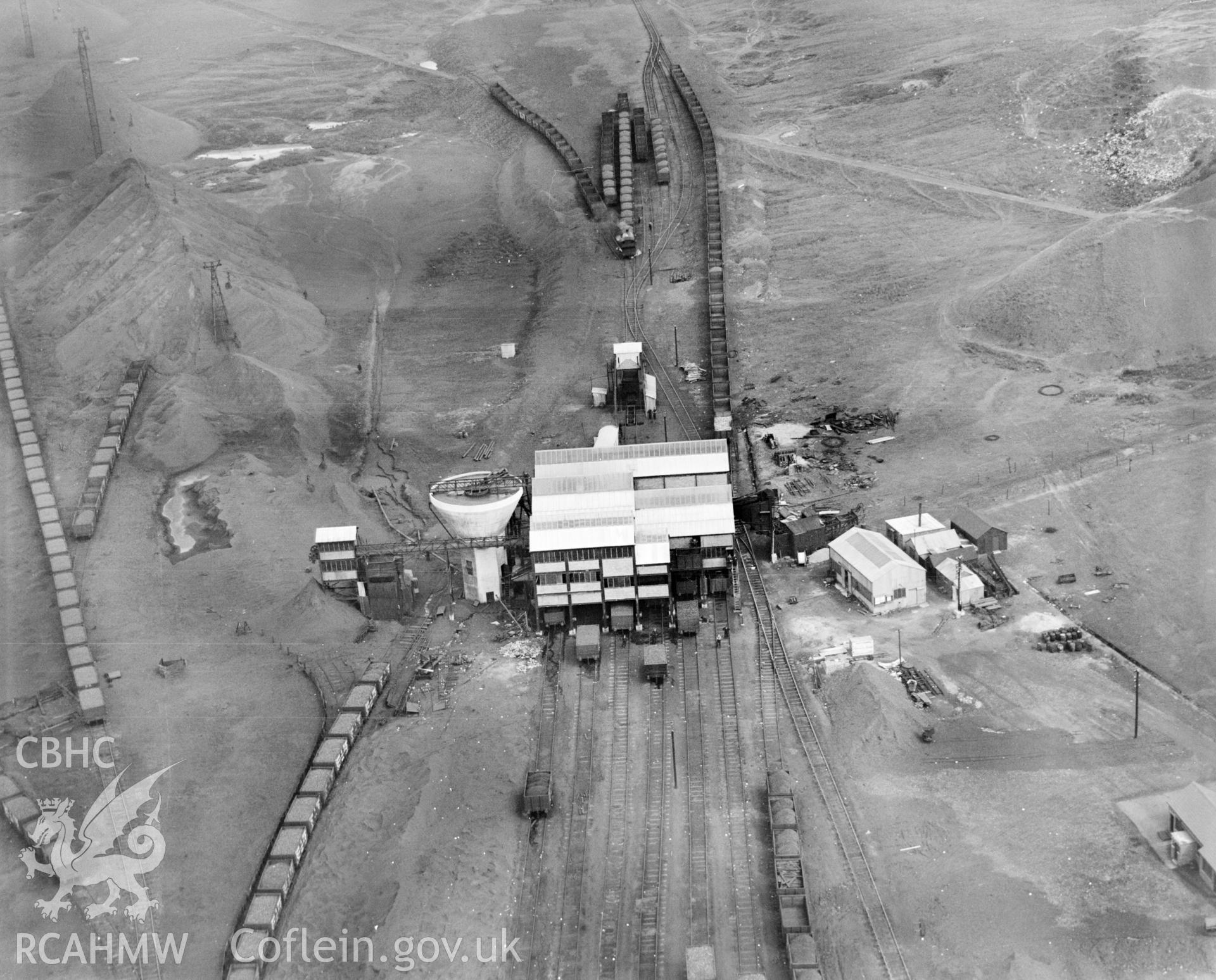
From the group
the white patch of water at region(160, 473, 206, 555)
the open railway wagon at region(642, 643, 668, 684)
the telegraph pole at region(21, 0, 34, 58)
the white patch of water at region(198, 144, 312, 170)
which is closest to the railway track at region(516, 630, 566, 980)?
the open railway wagon at region(642, 643, 668, 684)

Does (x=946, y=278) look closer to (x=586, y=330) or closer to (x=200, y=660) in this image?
(x=586, y=330)

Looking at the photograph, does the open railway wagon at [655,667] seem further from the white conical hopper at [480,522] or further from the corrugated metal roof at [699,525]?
the white conical hopper at [480,522]

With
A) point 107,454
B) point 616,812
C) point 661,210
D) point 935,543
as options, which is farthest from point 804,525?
point 661,210

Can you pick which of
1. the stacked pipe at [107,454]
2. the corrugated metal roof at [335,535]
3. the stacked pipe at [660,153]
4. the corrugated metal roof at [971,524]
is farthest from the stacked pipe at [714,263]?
the stacked pipe at [107,454]

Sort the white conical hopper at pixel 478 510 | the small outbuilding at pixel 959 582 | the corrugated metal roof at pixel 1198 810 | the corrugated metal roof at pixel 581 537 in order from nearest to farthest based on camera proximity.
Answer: the corrugated metal roof at pixel 1198 810, the small outbuilding at pixel 959 582, the corrugated metal roof at pixel 581 537, the white conical hopper at pixel 478 510

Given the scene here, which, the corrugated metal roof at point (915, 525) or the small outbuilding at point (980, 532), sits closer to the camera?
the small outbuilding at point (980, 532)

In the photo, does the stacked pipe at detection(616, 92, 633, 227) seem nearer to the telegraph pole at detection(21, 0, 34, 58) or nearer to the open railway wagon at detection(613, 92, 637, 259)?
the open railway wagon at detection(613, 92, 637, 259)
